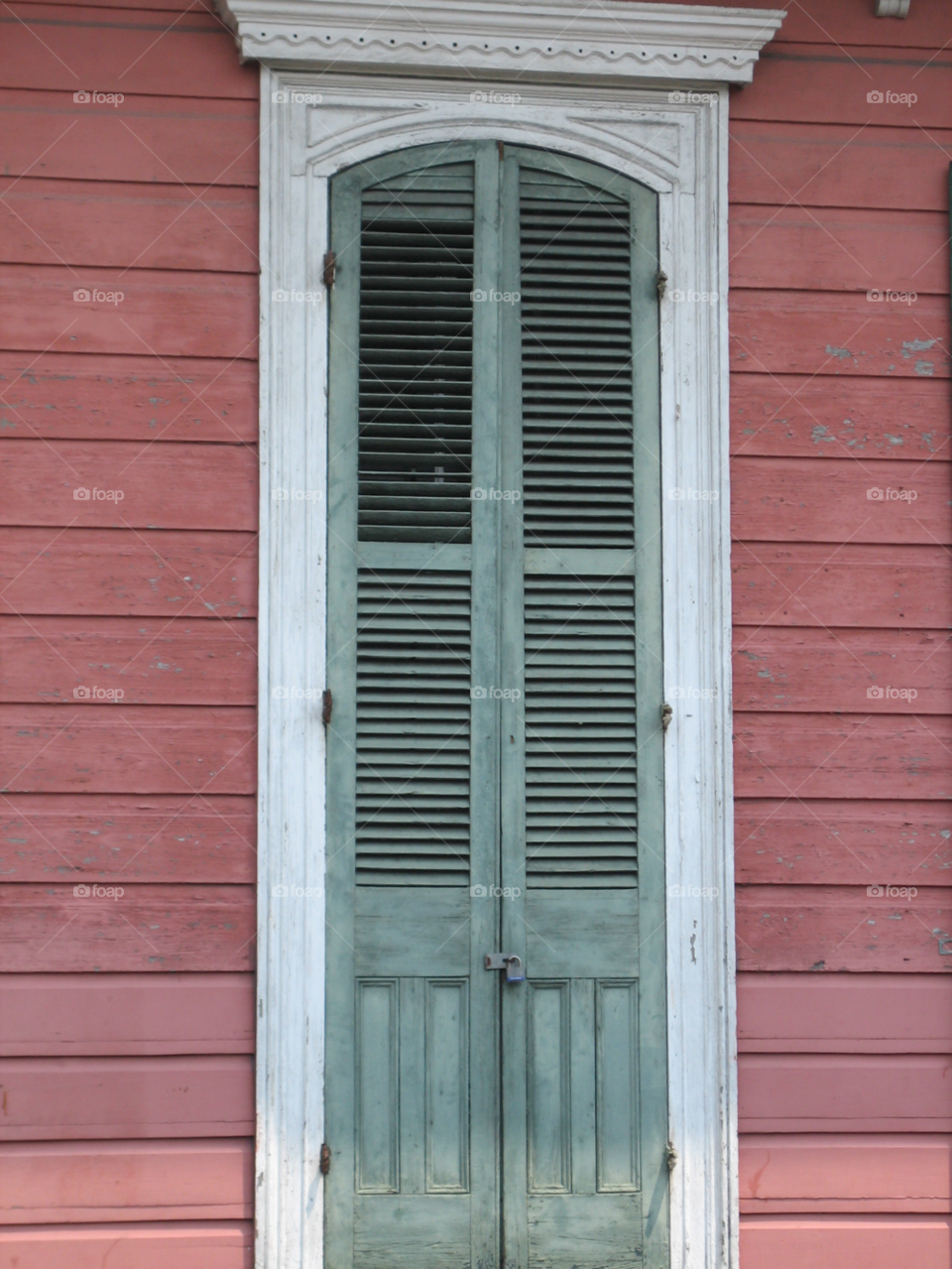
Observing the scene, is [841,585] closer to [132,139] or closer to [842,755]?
[842,755]

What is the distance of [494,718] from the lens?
3262mm

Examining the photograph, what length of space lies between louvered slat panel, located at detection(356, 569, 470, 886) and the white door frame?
144 mm

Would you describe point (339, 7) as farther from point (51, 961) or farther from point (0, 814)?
point (51, 961)

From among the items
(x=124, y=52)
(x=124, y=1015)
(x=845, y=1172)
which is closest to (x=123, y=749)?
(x=124, y=1015)

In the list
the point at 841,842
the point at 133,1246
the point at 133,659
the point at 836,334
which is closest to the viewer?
the point at 133,1246

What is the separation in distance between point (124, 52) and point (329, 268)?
0.90 metres

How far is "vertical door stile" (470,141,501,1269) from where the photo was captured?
10.3 ft

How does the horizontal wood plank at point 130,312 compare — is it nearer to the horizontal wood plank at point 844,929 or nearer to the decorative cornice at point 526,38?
the decorative cornice at point 526,38

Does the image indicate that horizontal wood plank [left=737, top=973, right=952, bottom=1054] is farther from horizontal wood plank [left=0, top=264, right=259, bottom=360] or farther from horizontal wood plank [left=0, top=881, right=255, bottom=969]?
horizontal wood plank [left=0, top=264, right=259, bottom=360]

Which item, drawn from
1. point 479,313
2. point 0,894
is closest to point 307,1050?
point 0,894

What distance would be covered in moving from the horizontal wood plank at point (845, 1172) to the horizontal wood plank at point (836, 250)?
98.5 inches

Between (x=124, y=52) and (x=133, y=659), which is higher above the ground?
(x=124, y=52)

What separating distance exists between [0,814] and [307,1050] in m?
1.09

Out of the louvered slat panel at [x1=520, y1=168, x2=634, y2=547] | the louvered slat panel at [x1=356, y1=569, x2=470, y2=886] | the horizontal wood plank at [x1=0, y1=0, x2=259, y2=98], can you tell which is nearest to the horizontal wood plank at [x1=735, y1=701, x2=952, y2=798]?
the louvered slat panel at [x1=520, y1=168, x2=634, y2=547]
